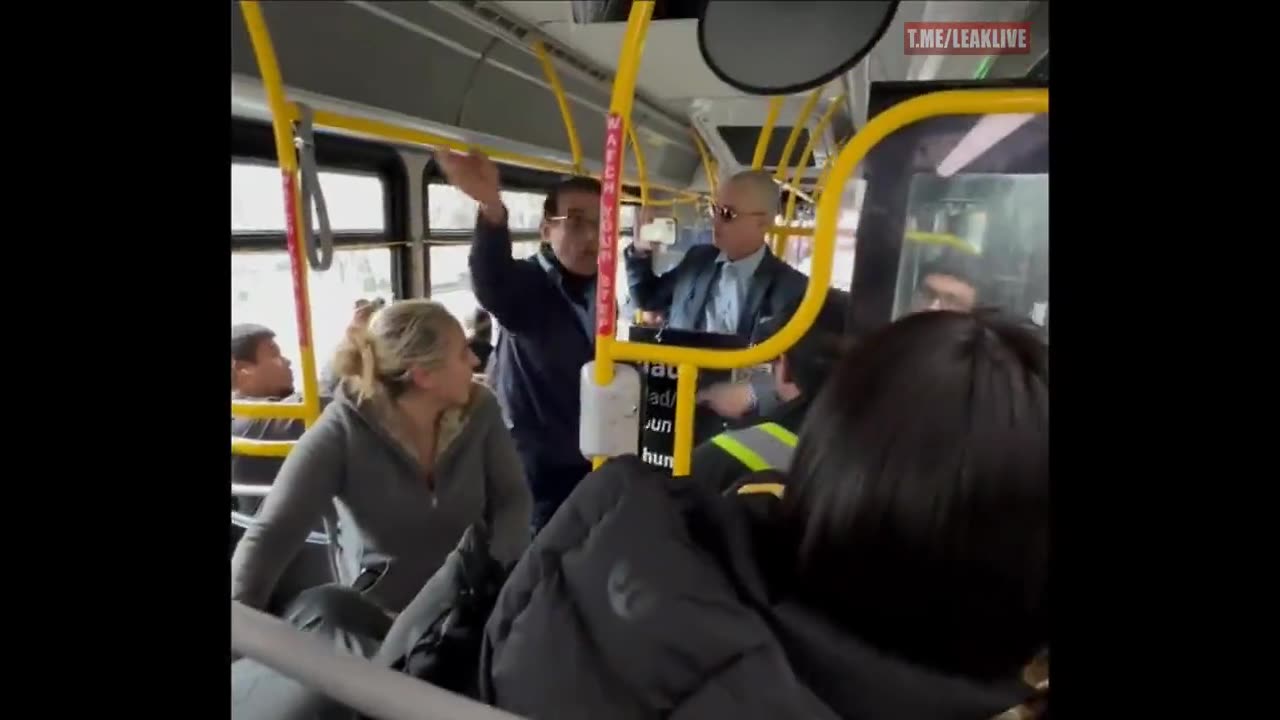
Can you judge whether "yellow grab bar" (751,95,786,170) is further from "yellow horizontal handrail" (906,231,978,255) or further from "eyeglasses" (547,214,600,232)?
"yellow horizontal handrail" (906,231,978,255)

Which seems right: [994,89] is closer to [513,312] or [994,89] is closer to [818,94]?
[818,94]

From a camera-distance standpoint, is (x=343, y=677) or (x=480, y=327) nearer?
(x=343, y=677)

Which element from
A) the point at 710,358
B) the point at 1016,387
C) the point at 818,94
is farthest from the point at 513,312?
the point at 1016,387

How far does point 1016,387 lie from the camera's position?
0.65 metres

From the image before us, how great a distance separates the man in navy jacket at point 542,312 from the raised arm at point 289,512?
15.1 inches

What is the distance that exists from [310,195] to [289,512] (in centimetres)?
53

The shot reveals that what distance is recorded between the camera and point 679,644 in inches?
24.6

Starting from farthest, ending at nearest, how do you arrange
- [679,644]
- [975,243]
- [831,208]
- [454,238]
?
1. [454,238]
2. [975,243]
3. [831,208]
4. [679,644]

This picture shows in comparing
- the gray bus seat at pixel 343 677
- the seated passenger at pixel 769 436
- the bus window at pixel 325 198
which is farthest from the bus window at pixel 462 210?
the gray bus seat at pixel 343 677

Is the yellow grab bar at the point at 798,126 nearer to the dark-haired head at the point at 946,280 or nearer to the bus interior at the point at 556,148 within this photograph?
the bus interior at the point at 556,148

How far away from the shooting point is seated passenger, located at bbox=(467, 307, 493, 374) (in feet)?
5.35

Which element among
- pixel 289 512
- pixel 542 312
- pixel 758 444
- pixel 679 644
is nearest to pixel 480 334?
pixel 542 312

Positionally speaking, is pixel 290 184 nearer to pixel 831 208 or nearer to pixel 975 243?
pixel 831 208
